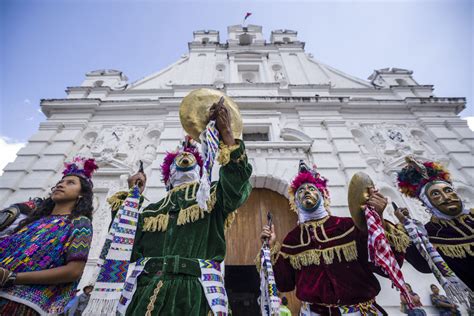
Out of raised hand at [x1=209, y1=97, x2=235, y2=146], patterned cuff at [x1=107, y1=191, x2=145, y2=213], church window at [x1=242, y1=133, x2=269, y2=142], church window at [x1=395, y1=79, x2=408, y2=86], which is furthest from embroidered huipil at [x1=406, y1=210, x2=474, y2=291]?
church window at [x1=395, y1=79, x2=408, y2=86]

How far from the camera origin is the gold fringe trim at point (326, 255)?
271cm

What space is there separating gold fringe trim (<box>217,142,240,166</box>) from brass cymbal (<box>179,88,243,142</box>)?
33 centimetres

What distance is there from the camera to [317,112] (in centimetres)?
783

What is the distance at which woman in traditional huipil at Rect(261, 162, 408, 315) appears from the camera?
243cm

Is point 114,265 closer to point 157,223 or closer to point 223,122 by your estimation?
point 157,223

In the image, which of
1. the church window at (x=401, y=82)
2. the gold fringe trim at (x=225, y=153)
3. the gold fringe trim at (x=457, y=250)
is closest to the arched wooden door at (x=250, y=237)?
the gold fringe trim at (x=457, y=250)

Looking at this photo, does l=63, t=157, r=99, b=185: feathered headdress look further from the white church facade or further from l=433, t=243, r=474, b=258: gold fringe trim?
l=433, t=243, r=474, b=258: gold fringe trim

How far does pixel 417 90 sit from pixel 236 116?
391 inches

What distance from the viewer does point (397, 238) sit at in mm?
2469

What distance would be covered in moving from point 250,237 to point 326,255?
2.98 metres

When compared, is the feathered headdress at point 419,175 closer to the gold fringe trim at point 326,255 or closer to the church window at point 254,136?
the gold fringe trim at point 326,255

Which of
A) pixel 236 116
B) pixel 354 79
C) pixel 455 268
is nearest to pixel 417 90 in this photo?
pixel 354 79

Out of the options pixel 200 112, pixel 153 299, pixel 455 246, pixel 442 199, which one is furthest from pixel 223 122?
pixel 455 246

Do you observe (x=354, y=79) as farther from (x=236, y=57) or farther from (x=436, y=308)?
(x=436, y=308)
